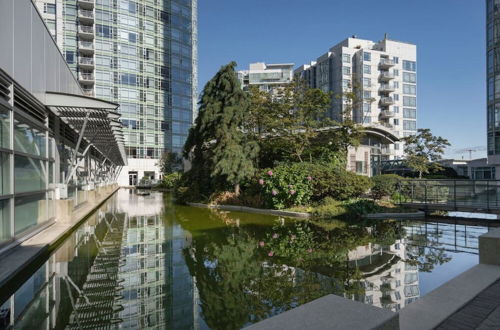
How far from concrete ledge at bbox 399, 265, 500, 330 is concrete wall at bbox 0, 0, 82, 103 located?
9.17 metres

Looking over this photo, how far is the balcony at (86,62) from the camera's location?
6012 centimetres

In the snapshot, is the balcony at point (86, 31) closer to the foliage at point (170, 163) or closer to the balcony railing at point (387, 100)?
the foliage at point (170, 163)

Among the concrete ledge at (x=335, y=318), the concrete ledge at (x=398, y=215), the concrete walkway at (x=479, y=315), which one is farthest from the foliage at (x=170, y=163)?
the concrete ledge at (x=335, y=318)

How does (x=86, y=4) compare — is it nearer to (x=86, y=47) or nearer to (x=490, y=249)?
(x=86, y=47)

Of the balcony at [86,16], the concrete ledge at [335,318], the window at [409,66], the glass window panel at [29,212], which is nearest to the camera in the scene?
the concrete ledge at [335,318]

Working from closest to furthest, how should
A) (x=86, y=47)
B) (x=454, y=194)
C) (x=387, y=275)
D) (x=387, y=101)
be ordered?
(x=387, y=275) → (x=454, y=194) → (x=86, y=47) → (x=387, y=101)

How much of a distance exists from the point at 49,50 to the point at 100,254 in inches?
319

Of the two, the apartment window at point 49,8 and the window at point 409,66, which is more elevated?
the apartment window at point 49,8

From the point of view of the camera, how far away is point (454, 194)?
687 inches

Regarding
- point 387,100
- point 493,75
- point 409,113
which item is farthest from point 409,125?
point 493,75

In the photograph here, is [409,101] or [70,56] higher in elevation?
[70,56]

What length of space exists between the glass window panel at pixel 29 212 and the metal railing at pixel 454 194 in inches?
701

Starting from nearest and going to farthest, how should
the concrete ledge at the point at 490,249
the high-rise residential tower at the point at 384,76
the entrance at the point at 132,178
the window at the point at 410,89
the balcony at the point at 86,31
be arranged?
1. the concrete ledge at the point at 490,249
2. the balcony at the point at 86,31
3. the entrance at the point at 132,178
4. the high-rise residential tower at the point at 384,76
5. the window at the point at 410,89

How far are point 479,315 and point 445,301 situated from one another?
1.39ft
